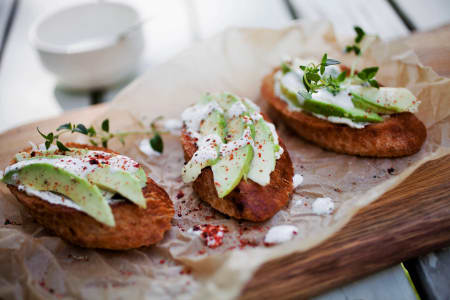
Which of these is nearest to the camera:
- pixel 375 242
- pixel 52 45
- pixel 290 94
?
pixel 375 242

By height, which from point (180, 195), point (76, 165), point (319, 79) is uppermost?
point (319, 79)

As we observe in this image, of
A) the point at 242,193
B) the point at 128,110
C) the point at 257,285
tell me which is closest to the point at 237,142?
the point at 242,193

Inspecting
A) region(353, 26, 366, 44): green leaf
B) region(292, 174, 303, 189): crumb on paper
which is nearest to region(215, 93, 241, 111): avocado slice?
region(292, 174, 303, 189): crumb on paper

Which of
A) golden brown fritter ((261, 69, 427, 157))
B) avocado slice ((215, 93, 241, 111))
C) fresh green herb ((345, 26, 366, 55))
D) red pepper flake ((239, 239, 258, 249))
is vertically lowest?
red pepper flake ((239, 239, 258, 249))

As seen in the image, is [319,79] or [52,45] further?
[52,45]

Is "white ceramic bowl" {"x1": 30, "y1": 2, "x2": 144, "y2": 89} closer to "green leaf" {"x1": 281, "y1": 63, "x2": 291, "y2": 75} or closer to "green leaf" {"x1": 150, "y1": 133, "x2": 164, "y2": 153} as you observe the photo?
"green leaf" {"x1": 150, "y1": 133, "x2": 164, "y2": 153}

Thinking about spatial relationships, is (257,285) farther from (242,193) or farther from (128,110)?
(128,110)

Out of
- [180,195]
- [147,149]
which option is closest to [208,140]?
[180,195]

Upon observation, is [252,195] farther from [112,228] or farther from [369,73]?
[369,73]
